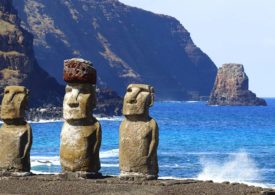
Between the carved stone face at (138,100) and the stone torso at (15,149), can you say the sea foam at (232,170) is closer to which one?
the stone torso at (15,149)

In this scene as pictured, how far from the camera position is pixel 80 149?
22266 millimetres

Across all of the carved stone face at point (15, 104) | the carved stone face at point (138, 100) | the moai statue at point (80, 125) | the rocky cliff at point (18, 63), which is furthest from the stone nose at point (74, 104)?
the rocky cliff at point (18, 63)

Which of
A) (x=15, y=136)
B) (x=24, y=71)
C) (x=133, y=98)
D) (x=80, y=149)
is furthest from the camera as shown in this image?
(x=24, y=71)

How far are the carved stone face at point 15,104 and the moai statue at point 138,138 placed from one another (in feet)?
8.48

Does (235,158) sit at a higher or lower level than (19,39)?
lower

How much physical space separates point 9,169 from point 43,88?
480ft

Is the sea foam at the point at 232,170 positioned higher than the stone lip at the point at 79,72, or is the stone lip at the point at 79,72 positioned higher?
the stone lip at the point at 79,72

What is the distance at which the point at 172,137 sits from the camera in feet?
361

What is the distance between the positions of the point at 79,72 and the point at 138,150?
2.24m

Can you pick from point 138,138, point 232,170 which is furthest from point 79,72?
point 232,170

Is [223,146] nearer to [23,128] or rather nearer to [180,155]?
[180,155]

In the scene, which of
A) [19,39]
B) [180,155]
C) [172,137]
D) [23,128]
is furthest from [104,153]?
[19,39]

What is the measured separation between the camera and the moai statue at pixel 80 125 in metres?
22.2

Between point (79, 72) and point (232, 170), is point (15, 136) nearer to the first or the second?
point (79, 72)
